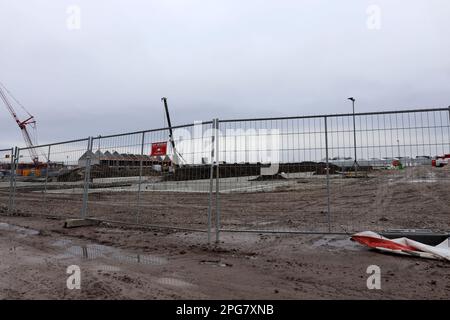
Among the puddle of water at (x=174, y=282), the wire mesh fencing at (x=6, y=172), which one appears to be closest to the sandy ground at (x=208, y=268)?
the puddle of water at (x=174, y=282)

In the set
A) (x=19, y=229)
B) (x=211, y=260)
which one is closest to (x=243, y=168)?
(x=211, y=260)

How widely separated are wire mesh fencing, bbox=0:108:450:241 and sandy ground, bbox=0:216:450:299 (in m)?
0.84

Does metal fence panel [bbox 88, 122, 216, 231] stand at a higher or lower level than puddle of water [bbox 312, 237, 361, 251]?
higher

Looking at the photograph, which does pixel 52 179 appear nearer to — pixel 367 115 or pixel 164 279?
pixel 164 279

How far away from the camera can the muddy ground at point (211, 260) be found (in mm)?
4293

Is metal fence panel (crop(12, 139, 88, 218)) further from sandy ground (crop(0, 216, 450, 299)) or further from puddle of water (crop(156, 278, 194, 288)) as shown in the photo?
puddle of water (crop(156, 278, 194, 288))

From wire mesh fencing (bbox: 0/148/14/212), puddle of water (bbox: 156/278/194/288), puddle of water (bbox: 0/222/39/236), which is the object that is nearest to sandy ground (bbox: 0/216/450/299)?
puddle of water (bbox: 156/278/194/288)

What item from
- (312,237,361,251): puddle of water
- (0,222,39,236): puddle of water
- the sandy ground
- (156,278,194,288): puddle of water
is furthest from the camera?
(0,222,39,236): puddle of water

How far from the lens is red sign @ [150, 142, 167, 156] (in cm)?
832

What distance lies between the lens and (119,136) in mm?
9305

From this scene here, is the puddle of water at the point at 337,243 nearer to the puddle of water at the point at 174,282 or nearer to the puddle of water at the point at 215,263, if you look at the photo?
the puddle of water at the point at 215,263

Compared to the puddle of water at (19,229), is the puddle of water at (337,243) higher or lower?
higher

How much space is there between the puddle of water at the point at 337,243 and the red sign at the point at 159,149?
4116 mm

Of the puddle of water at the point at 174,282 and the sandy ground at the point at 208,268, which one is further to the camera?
the puddle of water at the point at 174,282
